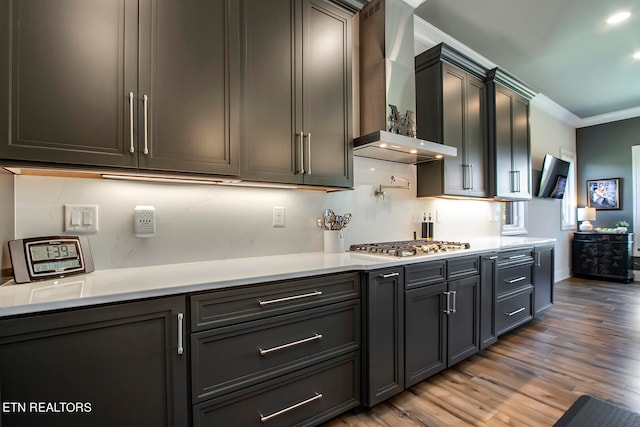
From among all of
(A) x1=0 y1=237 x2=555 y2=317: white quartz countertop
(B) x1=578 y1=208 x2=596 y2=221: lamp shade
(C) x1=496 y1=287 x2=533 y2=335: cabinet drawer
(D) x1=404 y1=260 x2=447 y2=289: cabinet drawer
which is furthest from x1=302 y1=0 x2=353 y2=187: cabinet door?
(B) x1=578 y1=208 x2=596 y2=221: lamp shade

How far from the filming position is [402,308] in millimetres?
1884

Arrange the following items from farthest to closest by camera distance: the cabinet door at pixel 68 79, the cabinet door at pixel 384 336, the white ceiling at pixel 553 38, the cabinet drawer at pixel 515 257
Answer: the white ceiling at pixel 553 38, the cabinet drawer at pixel 515 257, the cabinet door at pixel 384 336, the cabinet door at pixel 68 79

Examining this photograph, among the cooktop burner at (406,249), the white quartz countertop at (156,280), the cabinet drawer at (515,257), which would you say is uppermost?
the cooktop burner at (406,249)

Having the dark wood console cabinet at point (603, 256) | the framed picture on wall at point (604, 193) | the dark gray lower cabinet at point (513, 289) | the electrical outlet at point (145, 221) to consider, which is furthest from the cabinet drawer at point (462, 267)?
the framed picture on wall at point (604, 193)

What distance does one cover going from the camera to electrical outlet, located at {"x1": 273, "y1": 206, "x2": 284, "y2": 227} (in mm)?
2080

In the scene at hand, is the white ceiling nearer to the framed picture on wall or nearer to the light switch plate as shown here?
the framed picture on wall

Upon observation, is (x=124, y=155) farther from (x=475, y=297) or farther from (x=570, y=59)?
(x=570, y=59)

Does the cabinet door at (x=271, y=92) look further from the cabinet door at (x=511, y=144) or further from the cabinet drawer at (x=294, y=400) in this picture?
the cabinet door at (x=511, y=144)

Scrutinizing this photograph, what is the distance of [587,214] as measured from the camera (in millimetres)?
5707

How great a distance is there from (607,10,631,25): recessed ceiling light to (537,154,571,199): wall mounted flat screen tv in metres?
2.29

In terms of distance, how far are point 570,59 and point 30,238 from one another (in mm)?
5283

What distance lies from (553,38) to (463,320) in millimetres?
3156

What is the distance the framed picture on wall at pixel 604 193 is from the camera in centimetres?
562

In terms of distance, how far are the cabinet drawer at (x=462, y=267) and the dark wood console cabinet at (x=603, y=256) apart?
15.7 ft
